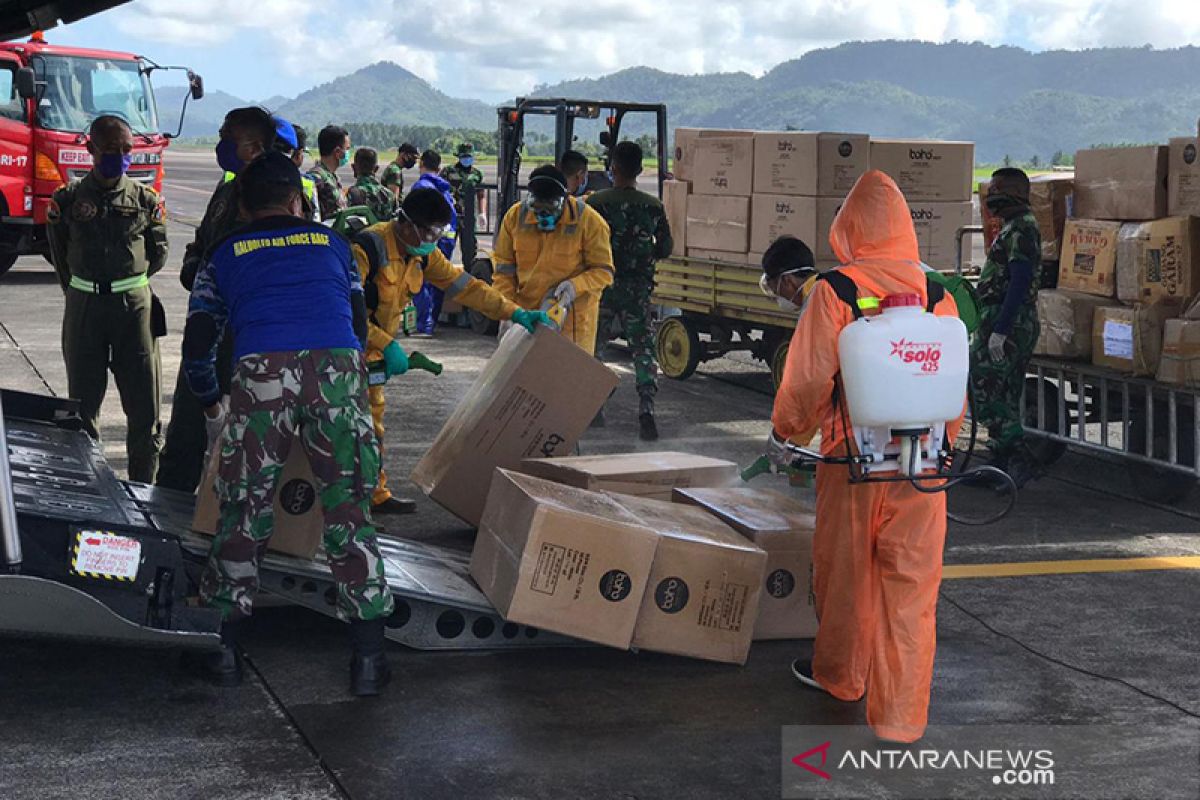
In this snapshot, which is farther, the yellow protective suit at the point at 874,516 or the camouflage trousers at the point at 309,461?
the camouflage trousers at the point at 309,461

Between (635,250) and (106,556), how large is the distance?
20.6 ft

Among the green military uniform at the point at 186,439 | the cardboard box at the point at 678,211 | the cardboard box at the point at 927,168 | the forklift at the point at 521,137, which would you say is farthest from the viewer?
the forklift at the point at 521,137

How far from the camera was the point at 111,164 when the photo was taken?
24.2 ft

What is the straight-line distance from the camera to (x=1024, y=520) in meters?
8.32

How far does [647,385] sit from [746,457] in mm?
1188

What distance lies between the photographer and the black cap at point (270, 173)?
17.4 feet

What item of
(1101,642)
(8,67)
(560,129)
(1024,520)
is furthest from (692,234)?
(8,67)

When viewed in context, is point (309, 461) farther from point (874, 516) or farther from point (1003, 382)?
point (1003, 382)


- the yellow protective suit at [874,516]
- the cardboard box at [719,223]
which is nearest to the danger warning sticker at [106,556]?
the yellow protective suit at [874,516]

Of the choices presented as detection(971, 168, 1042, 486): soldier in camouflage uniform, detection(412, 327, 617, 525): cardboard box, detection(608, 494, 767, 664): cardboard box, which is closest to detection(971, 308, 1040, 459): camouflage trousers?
detection(971, 168, 1042, 486): soldier in camouflage uniform

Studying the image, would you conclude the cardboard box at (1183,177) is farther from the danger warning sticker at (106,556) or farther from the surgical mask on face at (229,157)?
the danger warning sticker at (106,556)

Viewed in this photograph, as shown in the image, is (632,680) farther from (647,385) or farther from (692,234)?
(692,234)

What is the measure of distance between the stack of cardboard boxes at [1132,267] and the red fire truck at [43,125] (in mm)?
13891

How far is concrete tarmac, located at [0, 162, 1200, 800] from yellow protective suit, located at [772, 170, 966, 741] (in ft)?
1.24
